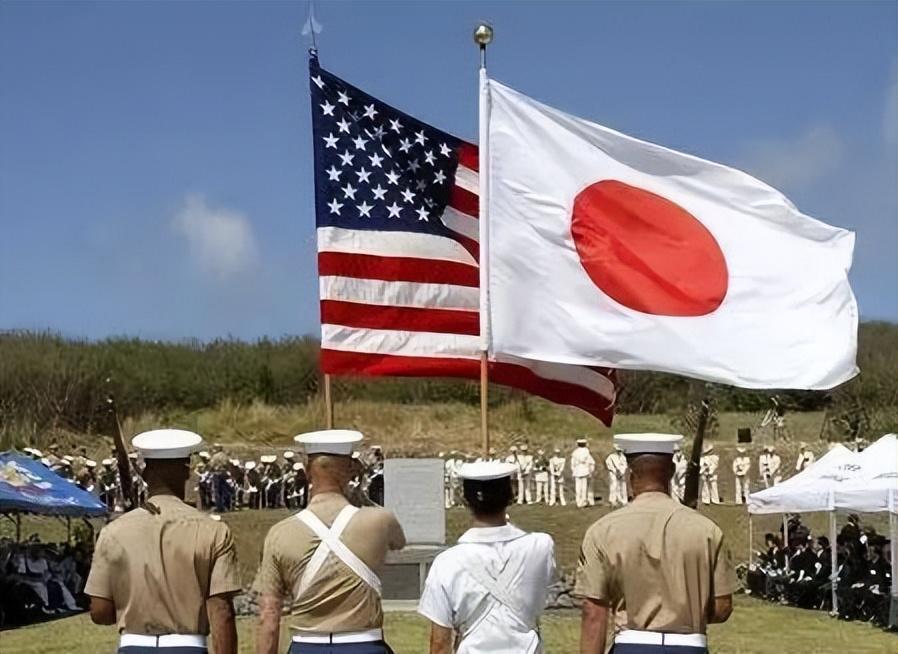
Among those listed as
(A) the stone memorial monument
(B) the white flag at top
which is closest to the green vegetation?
(A) the stone memorial monument

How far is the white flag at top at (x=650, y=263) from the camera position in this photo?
843cm

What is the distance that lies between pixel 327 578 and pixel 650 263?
4.43 meters

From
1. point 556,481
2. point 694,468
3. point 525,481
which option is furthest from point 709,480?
point 694,468

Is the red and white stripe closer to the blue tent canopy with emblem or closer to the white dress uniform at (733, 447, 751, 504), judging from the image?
the blue tent canopy with emblem

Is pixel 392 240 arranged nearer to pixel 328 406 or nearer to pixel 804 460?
pixel 328 406


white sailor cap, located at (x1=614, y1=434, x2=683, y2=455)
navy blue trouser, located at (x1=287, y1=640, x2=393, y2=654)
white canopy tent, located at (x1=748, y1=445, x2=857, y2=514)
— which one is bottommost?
white canopy tent, located at (x1=748, y1=445, x2=857, y2=514)

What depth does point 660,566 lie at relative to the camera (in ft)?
16.4

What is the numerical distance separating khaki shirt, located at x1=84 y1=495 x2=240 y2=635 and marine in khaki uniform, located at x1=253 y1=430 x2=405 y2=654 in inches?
10.0

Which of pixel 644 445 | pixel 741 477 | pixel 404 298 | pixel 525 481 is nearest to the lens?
pixel 644 445

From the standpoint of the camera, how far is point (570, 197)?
9344mm

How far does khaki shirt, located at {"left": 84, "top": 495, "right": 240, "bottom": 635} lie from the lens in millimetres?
5000

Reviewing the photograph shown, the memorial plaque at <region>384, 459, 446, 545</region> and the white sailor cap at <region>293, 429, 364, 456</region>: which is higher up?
the white sailor cap at <region>293, 429, 364, 456</region>

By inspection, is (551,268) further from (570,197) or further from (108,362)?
(108,362)

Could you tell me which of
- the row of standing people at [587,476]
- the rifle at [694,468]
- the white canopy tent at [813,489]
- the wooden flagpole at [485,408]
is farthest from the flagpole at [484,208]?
the row of standing people at [587,476]
